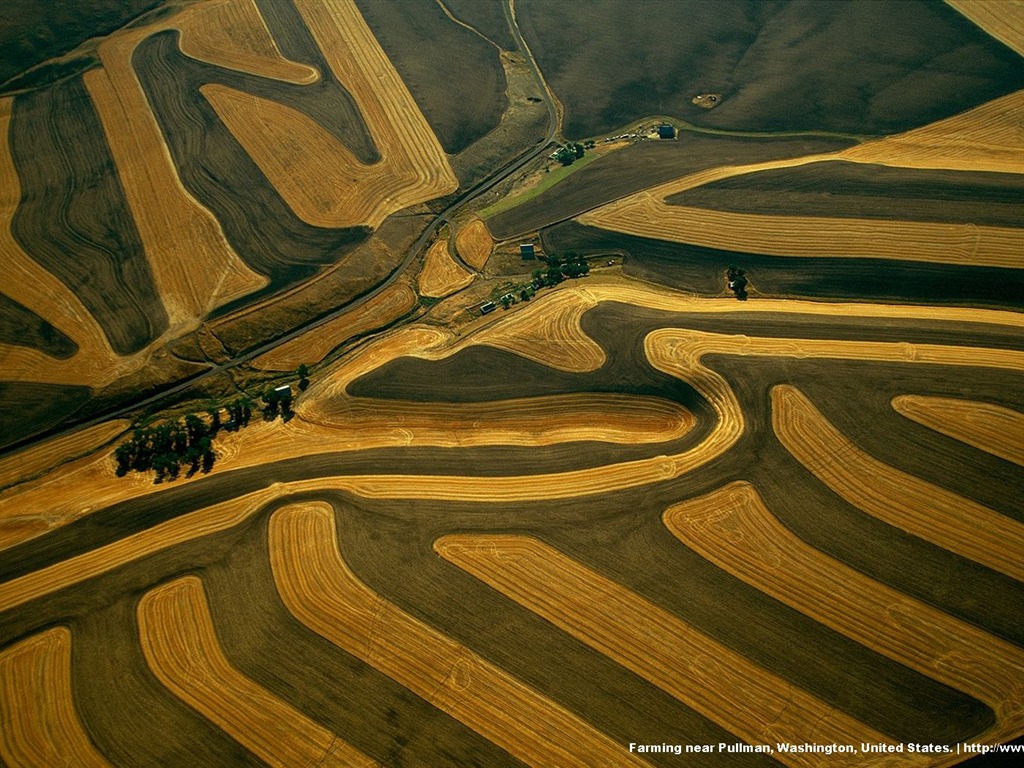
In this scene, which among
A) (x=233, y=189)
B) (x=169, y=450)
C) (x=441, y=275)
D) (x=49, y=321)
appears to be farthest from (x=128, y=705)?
(x=233, y=189)

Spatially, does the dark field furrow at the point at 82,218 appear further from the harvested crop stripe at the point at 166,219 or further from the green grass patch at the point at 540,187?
the green grass patch at the point at 540,187

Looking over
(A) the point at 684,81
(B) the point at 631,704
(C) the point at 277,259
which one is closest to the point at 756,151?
(A) the point at 684,81

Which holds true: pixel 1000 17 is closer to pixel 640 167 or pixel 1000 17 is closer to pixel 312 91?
pixel 640 167

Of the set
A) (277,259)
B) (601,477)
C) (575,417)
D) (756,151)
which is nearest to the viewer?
(601,477)

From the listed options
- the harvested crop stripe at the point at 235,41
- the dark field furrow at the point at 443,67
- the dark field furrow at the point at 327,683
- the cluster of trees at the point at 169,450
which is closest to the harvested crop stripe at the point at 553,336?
the cluster of trees at the point at 169,450

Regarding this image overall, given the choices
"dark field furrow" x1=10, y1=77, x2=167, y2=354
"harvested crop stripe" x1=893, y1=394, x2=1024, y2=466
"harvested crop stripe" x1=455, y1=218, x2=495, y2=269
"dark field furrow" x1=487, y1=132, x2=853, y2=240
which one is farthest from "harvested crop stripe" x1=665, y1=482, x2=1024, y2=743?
"dark field furrow" x1=10, y1=77, x2=167, y2=354

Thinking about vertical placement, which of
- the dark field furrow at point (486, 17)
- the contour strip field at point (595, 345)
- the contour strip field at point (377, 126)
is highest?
the dark field furrow at point (486, 17)

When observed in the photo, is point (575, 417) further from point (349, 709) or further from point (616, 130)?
point (616, 130)
